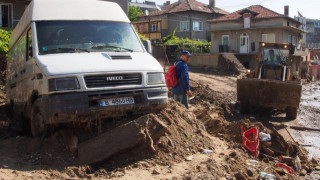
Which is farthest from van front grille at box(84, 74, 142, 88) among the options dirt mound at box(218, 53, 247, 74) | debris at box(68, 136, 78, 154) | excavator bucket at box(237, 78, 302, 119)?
dirt mound at box(218, 53, 247, 74)

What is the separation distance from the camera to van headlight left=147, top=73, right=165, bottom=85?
6.03 metres

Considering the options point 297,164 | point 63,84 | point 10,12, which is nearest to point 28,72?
point 63,84

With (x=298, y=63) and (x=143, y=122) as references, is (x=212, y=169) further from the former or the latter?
(x=298, y=63)

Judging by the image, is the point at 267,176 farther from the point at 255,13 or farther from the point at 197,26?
the point at 197,26

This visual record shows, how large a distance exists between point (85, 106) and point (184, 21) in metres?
45.8

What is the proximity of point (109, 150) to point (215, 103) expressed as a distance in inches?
377

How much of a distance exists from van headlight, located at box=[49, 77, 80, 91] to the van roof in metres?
1.75

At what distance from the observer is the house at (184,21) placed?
49.7 meters

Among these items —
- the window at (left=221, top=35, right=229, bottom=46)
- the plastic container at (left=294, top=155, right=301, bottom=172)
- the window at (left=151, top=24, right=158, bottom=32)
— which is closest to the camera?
the plastic container at (left=294, top=155, right=301, bottom=172)

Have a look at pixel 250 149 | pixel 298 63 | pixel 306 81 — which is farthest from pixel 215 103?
pixel 298 63

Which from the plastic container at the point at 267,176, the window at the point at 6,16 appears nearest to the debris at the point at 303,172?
the plastic container at the point at 267,176

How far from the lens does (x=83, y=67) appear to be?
5562 millimetres

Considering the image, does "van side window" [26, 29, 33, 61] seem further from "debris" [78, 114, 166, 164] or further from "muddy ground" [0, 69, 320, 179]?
"debris" [78, 114, 166, 164]

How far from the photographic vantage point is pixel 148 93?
5.93 metres
